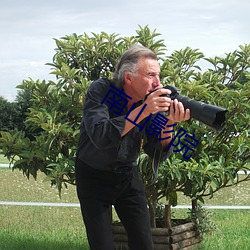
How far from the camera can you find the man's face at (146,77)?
3.25m

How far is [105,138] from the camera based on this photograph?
3.06 meters

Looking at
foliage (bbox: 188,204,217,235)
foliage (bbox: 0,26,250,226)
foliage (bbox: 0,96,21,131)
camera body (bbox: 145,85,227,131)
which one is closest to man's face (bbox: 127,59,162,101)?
camera body (bbox: 145,85,227,131)

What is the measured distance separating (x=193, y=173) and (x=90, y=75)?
57.5 inches

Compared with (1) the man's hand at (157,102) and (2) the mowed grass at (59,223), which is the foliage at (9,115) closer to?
(2) the mowed grass at (59,223)

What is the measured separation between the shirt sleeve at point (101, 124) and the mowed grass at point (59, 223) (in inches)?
122

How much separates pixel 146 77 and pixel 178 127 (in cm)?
192

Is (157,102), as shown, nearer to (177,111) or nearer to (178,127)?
(177,111)

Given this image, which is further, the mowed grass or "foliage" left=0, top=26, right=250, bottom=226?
the mowed grass

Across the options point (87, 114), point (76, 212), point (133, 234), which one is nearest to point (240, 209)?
point (76, 212)

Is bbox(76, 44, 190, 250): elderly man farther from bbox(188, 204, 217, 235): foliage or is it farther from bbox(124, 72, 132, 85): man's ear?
bbox(188, 204, 217, 235): foliage

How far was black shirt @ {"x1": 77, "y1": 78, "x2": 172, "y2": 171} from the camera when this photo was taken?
307 cm

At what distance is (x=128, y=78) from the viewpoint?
334 centimetres

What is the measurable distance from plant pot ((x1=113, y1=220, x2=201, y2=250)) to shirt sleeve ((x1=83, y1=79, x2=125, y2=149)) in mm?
2400

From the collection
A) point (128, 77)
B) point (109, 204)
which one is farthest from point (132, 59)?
point (109, 204)
